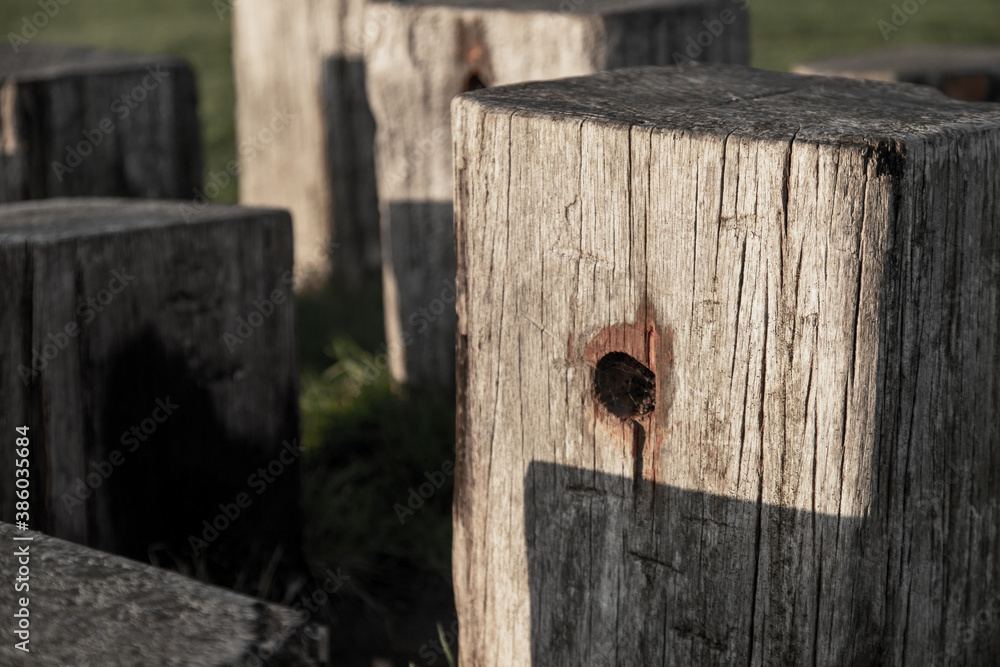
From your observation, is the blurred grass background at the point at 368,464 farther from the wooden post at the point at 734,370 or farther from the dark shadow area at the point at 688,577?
the wooden post at the point at 734,370

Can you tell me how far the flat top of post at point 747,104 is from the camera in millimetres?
1635

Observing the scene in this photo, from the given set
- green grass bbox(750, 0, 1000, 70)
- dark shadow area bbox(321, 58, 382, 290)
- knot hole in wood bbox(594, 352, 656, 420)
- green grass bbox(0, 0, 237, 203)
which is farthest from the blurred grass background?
green grass bbox(750, 0, 1000, 70)

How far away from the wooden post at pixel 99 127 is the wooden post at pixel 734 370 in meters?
2.35

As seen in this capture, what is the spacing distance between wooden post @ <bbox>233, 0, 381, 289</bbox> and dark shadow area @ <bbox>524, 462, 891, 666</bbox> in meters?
3.34

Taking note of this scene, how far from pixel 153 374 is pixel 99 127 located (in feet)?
5.35

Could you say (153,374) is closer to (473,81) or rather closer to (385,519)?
(385,519)

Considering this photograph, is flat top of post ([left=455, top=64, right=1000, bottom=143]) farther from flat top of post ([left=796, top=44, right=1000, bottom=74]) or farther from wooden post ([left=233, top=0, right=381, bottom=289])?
wooden post ([left=233, top=0, right=381, bottom=289])

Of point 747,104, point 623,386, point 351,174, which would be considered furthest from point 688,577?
point 351,174

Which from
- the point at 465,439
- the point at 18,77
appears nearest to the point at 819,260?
the point at 465,439

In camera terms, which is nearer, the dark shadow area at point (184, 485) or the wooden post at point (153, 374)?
the wooden post at point (153, 374)

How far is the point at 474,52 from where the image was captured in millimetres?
3365

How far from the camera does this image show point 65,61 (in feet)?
13.3

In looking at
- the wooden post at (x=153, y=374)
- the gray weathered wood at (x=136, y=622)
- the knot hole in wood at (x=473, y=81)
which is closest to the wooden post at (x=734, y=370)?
the gray weathered wood at (x=136, y=622)

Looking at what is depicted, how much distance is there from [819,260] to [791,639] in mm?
598
